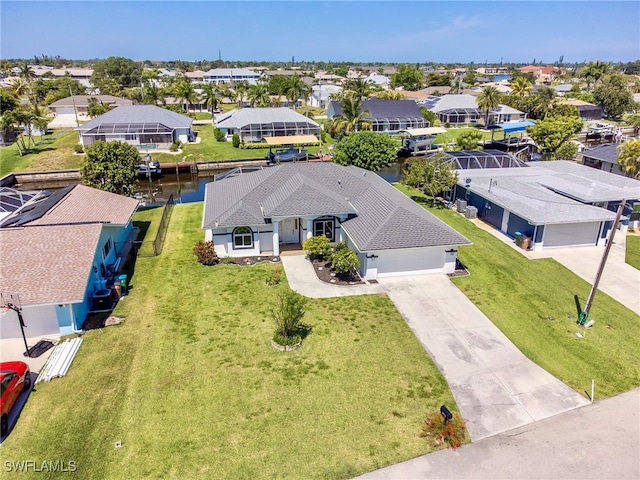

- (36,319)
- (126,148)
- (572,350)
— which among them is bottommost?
(572,350)

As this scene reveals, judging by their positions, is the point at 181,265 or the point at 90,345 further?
the point at 181,265

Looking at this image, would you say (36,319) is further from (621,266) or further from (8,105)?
(8,105)

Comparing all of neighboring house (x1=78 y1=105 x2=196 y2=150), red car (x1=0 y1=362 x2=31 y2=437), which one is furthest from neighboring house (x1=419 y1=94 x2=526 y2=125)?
red car (x1=0 y1=362 x2=31 y2=437)

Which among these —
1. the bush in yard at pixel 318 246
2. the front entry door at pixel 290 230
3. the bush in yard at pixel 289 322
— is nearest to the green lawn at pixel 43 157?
the front entry door at pixel 290 230

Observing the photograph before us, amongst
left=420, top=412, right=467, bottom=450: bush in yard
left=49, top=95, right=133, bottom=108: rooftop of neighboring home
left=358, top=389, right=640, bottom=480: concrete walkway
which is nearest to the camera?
left=358, top=389, right=640, bottom=480: concrete walkway

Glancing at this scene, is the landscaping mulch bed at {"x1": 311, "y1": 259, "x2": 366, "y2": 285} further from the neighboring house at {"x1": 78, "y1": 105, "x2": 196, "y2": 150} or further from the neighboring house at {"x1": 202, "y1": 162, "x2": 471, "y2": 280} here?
the neighboring house at {"x1": 78, "y1": 105, "x2": 196, "y2": 150}

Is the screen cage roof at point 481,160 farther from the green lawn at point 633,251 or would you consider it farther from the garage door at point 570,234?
the green lawn at point 633,251

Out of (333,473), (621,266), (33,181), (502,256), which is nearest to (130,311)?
(333,473)

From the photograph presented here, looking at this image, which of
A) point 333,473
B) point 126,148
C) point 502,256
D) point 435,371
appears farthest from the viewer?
point 126,148
